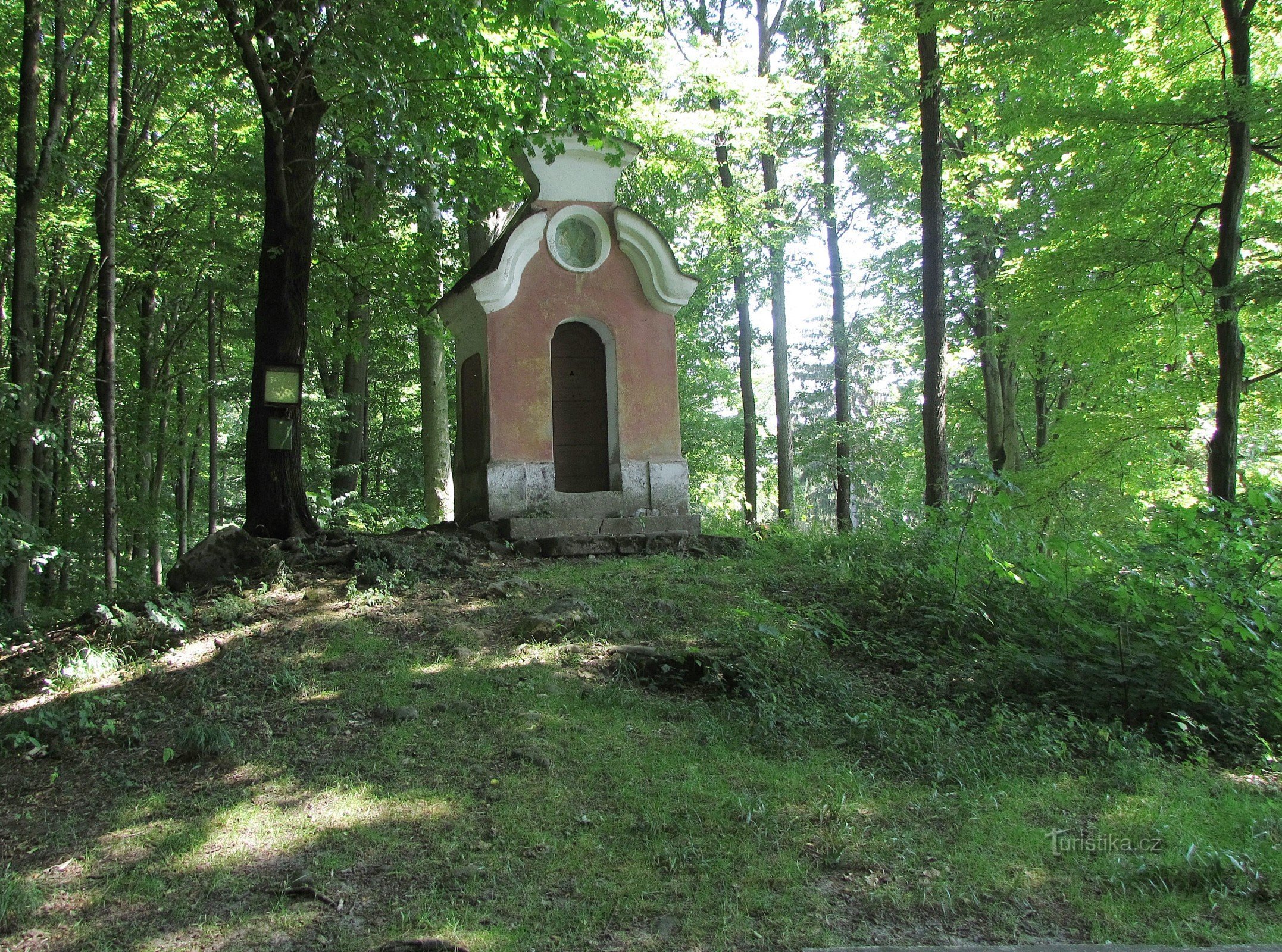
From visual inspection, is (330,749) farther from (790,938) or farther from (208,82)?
(208,82)

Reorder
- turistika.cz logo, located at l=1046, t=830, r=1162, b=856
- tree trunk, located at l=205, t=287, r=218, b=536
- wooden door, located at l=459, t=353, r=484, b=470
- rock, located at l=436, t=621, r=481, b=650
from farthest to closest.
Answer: tree trunk, located at l=205, t=287, r=218, b=536
wooden door, located at l=459, t=353, r=484, b=470
rock, located at l=436, t=621, r=481, b=650
turistika.cz logo, located at l=1046, t=830, r=1162, b=856

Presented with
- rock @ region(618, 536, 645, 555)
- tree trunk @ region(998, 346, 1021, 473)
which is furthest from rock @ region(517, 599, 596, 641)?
tree trunk @ region(998, 346, 1021, 473)

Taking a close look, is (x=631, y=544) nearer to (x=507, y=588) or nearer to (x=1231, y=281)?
(x=507, y=588)

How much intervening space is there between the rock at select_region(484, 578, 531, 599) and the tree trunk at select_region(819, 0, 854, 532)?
12.5 metres

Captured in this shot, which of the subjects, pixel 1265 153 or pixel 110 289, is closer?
pixel 1265 153

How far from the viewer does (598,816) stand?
359 centimetres

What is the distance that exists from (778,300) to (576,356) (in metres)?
9.84

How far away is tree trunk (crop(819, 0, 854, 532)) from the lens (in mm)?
19438

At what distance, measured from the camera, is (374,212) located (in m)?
13.2

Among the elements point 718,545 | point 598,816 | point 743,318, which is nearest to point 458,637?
point 598,816

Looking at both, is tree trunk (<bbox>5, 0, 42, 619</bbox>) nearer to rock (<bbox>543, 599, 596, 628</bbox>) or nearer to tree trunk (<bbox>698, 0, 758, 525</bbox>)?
rock (<bbox>543, 599, 596, 628</bbox>)

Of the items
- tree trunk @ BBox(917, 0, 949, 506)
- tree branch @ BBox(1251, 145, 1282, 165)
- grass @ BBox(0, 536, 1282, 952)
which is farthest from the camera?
tree trunk @ BBox(917, 0, 949, 506)

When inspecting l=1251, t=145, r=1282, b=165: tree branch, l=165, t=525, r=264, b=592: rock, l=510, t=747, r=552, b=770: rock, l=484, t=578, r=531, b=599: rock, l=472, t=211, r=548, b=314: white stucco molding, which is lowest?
l=510, t=747, r=552, b=770: rock

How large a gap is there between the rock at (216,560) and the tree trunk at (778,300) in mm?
12239
